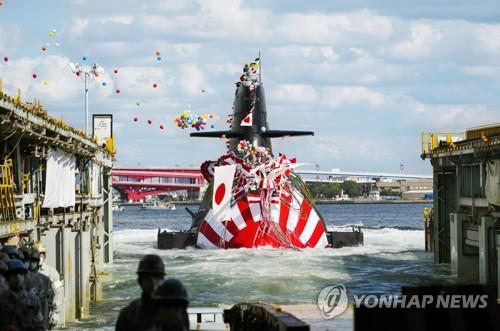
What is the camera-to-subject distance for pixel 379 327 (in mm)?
13125

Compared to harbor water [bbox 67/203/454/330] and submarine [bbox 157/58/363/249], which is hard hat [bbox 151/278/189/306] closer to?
harbor water [bbox 67/203/454/330]

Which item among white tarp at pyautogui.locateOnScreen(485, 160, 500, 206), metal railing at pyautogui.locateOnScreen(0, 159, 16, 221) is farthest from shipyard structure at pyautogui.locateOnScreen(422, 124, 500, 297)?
metal railing at pyautogui.locateOnScreen(0, 159, 16, 221)

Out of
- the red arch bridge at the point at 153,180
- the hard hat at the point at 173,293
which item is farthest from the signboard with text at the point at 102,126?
the red arch bridge at the point at 153,180

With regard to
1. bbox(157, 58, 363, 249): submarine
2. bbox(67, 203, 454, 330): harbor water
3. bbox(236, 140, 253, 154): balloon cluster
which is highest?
bbox(236, 140, 253, 154): balloon cluster

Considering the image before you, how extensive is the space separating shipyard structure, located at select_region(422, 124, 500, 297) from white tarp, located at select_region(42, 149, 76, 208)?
41.4 ft

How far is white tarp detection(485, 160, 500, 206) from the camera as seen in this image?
36.4m

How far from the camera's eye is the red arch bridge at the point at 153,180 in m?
172

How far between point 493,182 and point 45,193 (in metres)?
14.3

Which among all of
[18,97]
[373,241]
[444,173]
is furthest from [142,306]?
[373,241]

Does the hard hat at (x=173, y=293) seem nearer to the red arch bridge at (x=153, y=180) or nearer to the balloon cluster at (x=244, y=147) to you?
the balloon cluster at (x=244, y=147)

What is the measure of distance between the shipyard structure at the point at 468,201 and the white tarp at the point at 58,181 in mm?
12617

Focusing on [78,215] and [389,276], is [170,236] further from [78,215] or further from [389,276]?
[78,215]

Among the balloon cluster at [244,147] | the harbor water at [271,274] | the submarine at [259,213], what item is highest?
the balloon cluster at [244,147]

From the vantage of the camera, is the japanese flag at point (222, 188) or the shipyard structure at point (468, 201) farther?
the japanese flag at point (222, 188)
